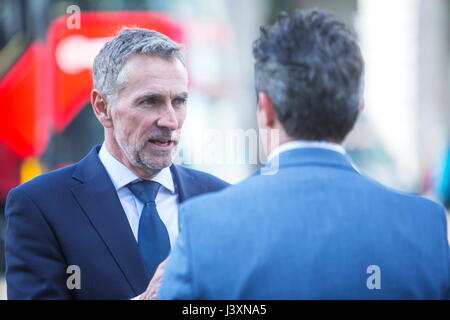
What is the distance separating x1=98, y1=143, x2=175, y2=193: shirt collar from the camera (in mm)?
2260

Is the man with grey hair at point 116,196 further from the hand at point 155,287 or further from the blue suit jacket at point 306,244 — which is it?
the blue suit jacket at point 306,244

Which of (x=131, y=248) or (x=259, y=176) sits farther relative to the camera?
(x=131, y=248)

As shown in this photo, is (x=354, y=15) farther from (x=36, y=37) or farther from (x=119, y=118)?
(x=119, y=118)

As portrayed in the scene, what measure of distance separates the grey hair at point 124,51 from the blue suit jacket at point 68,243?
0.89 ft

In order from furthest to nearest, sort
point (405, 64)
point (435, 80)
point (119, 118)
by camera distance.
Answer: point (435, 80), point (405, 64), point (119, 118)

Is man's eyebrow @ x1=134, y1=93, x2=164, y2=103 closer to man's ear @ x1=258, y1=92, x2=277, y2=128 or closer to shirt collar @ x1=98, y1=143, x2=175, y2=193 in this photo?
shirt collar @ x1=98, y1=143, x2=175, y2=193

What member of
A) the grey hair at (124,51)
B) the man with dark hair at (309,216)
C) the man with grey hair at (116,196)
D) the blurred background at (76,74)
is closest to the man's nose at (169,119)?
the man with grey hair at (116,196)

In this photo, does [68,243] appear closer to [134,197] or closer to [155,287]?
[134,197]

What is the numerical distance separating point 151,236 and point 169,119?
0.31m

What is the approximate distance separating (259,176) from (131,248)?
465mm

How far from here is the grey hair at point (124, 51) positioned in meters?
2.19

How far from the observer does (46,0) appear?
717 centimetres
